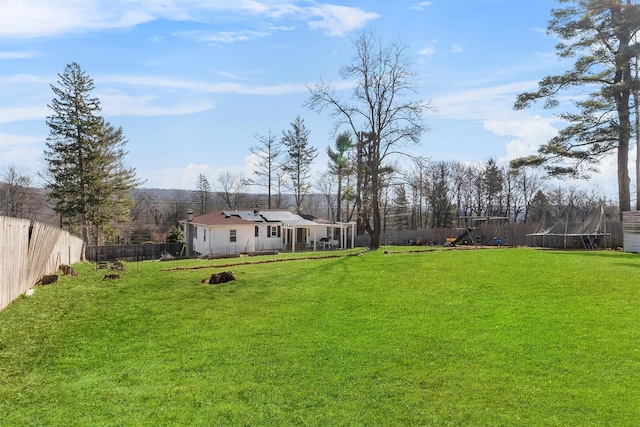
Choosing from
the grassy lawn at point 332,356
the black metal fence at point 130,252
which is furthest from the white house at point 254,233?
the grassy lawn at point 332,356

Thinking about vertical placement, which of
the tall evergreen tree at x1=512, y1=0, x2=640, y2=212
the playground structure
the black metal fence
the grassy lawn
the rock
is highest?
the tall evergreen tree at x1=512, y1=0, x2=640, y2=212

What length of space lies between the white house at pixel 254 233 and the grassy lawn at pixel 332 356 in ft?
65.1

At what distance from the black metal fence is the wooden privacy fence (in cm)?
1677

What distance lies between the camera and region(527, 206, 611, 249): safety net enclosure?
78.2 feet

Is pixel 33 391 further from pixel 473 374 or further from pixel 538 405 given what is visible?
pixel 538 405

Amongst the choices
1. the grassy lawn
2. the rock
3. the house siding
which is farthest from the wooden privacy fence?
the house siding

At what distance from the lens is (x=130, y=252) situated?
32.1m

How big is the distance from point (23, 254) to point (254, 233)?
22947mm

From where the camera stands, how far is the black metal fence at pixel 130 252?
2986 centimetres

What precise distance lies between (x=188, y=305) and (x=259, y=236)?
23.2m

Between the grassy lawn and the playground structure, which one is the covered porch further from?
the grassy lawn

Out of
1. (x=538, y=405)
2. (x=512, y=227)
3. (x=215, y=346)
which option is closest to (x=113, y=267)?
(x=215, y=346)

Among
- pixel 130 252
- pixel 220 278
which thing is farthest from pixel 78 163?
pixel 220 278

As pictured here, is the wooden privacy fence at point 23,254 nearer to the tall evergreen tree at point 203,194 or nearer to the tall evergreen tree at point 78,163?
the tall evergreen tree at point 78,163
